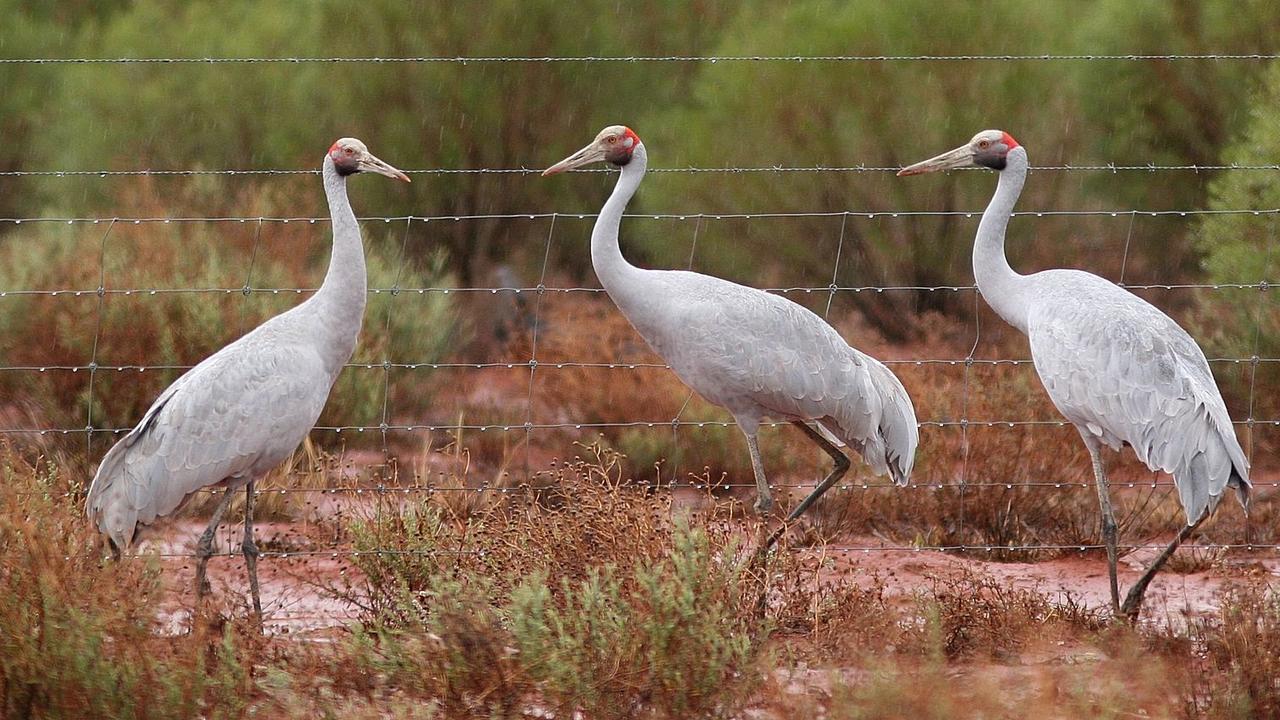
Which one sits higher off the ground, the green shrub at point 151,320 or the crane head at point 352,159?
the crane head at point 352,159

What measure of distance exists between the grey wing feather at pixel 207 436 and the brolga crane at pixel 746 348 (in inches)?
51.7

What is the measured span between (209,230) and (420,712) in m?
7.16

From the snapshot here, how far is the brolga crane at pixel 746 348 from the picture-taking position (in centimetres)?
599

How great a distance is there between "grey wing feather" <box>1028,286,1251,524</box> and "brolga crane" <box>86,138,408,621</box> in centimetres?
285

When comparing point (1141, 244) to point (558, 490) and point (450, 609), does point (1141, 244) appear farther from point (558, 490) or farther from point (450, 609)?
point (450, 609)

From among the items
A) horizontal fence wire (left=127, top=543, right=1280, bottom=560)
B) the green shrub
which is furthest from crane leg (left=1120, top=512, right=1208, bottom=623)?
the green shrub

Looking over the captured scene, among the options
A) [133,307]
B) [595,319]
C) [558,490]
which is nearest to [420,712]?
[558,490]

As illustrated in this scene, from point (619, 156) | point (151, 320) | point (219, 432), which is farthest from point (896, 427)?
point (151, 320)

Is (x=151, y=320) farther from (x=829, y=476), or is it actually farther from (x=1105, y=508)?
(x=1105, y=508)

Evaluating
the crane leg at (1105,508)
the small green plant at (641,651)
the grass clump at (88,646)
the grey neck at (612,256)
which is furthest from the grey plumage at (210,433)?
the crane leg at (1105,508)

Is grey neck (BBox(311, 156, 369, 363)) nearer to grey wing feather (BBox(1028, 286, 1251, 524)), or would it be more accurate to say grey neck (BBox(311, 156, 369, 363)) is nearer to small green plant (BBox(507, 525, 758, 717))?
small green plant (BBox(507, 525, 758, 717))

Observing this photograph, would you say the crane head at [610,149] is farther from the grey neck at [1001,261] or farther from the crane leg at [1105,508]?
the crane leg at [1105,508]

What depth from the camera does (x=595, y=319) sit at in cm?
1055

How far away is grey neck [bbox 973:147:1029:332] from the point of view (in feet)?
20.2
